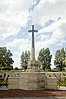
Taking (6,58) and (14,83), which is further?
(6,58)

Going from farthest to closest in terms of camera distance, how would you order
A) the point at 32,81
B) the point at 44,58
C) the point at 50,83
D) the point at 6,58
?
1. the point at 44,58
2. the point at 6,58
3. the point at 50,83
4. the point at 32,81

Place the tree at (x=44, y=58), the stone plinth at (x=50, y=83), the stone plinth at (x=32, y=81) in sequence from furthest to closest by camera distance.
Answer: the tree at (x=44, y=58), the stone plinth at (x=50, y=83), the stone plinth at (x=32, y=81)

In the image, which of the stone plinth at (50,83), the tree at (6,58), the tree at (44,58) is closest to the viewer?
the stone plinth at (50,83)

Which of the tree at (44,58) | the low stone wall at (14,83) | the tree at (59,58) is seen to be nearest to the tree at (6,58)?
the tree at (44,58)

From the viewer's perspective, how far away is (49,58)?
7706 centimetres

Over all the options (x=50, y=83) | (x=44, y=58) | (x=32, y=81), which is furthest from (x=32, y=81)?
(x=44, y=58)

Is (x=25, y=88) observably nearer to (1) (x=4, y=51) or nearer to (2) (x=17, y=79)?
(2) (x=17, y=79)

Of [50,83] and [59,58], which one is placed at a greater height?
[59,58]

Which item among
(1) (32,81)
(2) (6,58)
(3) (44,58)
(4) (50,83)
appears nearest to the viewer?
(1) (32,81)

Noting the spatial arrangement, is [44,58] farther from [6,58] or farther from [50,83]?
[50,83]

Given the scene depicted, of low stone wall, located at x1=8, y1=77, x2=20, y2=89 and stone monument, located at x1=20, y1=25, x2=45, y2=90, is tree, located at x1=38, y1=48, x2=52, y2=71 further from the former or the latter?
stone monument, located at x1=20, y1=25, x2=45, y2=90

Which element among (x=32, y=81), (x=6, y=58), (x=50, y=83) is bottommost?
(x=50, y=83)

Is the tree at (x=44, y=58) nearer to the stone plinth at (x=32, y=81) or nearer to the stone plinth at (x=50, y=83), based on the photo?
the stone plinth at (x=50, y=83)

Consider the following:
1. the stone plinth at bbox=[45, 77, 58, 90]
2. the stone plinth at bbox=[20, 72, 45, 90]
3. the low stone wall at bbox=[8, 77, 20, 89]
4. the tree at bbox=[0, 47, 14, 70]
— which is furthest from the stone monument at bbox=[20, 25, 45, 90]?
the tree at bbox=[0, 47, 14, 70]
